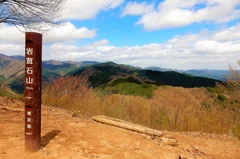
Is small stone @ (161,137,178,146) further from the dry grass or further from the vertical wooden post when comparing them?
the vertical wooden post

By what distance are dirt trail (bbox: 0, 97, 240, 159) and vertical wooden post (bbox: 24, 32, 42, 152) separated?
0.26 metres

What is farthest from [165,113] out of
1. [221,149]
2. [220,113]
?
[221,149]

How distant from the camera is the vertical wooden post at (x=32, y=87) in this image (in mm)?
3596

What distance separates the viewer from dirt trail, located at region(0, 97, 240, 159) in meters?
3.84

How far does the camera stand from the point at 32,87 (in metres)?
3.62

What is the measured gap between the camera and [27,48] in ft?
11.8

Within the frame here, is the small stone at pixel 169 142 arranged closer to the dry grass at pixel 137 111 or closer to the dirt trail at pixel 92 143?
the dirt trail at pixel 92 143

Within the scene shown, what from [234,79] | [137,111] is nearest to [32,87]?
[137,111]

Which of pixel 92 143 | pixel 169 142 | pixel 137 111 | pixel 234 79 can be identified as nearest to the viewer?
pixel 92 143

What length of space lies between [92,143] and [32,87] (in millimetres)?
1448

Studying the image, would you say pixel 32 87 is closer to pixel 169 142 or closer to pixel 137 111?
pixel 169 142

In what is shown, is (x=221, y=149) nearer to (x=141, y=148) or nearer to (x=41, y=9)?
(x=141, y=148)

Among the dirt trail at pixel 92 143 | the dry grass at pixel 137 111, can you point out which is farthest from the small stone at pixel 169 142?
the dry grass at pixel 137 111

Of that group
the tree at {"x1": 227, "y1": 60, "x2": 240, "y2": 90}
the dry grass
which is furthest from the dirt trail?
the tree at {"x1": 227, "y1": 60, "x2": 240, "y2": 90}
